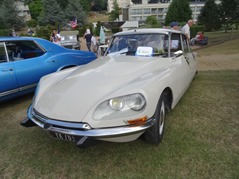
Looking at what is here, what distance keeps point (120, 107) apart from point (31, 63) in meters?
3.03

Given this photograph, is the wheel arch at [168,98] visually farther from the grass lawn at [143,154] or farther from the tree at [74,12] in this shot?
the tree at [74,12]

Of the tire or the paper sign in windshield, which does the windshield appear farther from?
the tire

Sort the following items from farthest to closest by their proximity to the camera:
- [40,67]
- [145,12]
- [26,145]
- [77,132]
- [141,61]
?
[145,12]
[40,67]
[141,61]
[26,145]
[77,132]

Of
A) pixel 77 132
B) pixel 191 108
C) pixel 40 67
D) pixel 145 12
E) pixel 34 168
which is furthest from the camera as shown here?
pixel 145 12

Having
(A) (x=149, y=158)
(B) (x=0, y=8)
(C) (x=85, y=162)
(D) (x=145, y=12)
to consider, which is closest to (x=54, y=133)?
(C) (x=85, y=162)

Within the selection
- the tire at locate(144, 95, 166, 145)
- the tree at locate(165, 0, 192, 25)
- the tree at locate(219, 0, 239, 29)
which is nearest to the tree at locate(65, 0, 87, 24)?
the tree at locate(165, 0, 192, 25)

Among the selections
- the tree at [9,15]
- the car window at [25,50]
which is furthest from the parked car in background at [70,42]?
the tree at [9,15]

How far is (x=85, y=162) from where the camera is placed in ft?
8.10

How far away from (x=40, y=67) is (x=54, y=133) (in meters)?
2.70

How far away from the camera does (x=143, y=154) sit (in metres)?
2.53

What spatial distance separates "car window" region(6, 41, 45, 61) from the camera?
4.50 m

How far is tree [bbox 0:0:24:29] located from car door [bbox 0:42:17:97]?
1700 inches

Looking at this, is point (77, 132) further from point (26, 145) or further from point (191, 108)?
point (191, 108)

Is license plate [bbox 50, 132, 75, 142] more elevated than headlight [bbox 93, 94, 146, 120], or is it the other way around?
headlight [bbox 93, 94, 146, 120]
